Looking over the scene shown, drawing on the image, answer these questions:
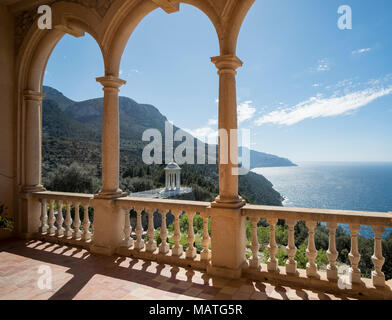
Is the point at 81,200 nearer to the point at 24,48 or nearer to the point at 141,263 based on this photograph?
the point at 141,263

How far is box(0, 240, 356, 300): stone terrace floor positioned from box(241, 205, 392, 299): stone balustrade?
0.54 ft

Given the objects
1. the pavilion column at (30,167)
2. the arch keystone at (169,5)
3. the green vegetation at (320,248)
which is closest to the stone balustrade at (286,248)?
the green vegetation at (320,248)

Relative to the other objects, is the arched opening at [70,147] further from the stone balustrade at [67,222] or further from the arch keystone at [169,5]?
the arch keystone at [169,5]

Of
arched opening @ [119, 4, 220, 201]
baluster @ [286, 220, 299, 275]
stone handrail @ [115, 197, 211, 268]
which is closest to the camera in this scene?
baluster @ [286, 220, 299, 275]

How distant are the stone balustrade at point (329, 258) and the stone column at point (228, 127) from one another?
1.22 ft

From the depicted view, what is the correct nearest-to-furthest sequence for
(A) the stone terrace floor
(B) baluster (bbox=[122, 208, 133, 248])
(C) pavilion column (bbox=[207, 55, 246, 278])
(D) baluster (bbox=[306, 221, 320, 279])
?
1. (A) the stone terrace floor
2. (D) baluster (bbox=[306, 221, 320, 279])
3. (C) pavilion column (bbox=[207, 55, 246, 278])
4. (B) baluster (bbox=[122, 208, 133, 248])

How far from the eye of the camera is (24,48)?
19.7 ft

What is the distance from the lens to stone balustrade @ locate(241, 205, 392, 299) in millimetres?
3076

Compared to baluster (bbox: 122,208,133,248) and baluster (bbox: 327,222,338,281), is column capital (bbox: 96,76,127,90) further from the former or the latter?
baluster (bbox: 327,222,338,281)

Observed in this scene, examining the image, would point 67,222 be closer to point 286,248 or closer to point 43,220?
point 43,220

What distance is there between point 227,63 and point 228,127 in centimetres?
102

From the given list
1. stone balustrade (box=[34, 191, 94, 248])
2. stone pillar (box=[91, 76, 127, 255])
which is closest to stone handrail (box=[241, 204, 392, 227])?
stone pillar (box=[91, 76, 127, 255])

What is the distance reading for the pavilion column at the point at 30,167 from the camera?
595 cm

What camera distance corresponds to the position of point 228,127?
388 centimetres
